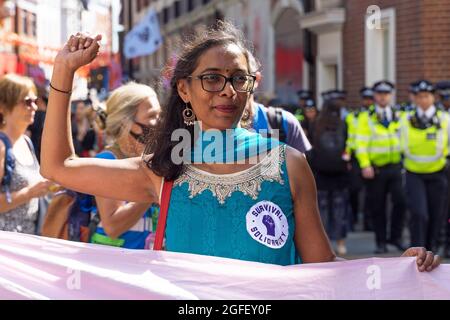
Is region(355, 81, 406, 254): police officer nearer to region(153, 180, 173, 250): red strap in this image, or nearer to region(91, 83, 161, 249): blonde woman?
region(91, 83, 161, 249): blonde woman

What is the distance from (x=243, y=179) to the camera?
3.56 m

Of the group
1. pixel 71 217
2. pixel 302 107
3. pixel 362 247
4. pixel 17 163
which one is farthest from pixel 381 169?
pixel 71 217

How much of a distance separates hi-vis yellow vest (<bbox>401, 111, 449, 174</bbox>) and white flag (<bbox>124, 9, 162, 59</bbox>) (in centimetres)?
1266

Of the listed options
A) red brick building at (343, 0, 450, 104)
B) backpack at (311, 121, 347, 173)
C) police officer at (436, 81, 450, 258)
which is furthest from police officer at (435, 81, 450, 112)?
red brick building at (343, 0, 450, 104)

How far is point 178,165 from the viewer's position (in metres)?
3.65

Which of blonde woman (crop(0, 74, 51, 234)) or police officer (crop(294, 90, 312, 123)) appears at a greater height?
police officer (crop(294, 90, 312, 123))

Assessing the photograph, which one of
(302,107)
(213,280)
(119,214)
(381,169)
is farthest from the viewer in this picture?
(302,107)

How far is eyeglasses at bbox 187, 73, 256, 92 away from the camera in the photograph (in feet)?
11.8

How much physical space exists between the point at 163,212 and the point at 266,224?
13.8 inches

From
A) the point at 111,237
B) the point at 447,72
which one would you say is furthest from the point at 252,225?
the point at 447,72

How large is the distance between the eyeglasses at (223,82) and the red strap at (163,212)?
34 centimetres

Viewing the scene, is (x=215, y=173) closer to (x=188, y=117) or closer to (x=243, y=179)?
(x=243, y=179)

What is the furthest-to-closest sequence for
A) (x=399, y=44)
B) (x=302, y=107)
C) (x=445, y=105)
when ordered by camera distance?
(x=399, y=44)
(x=302, y=107)
(x=445, y=105)
